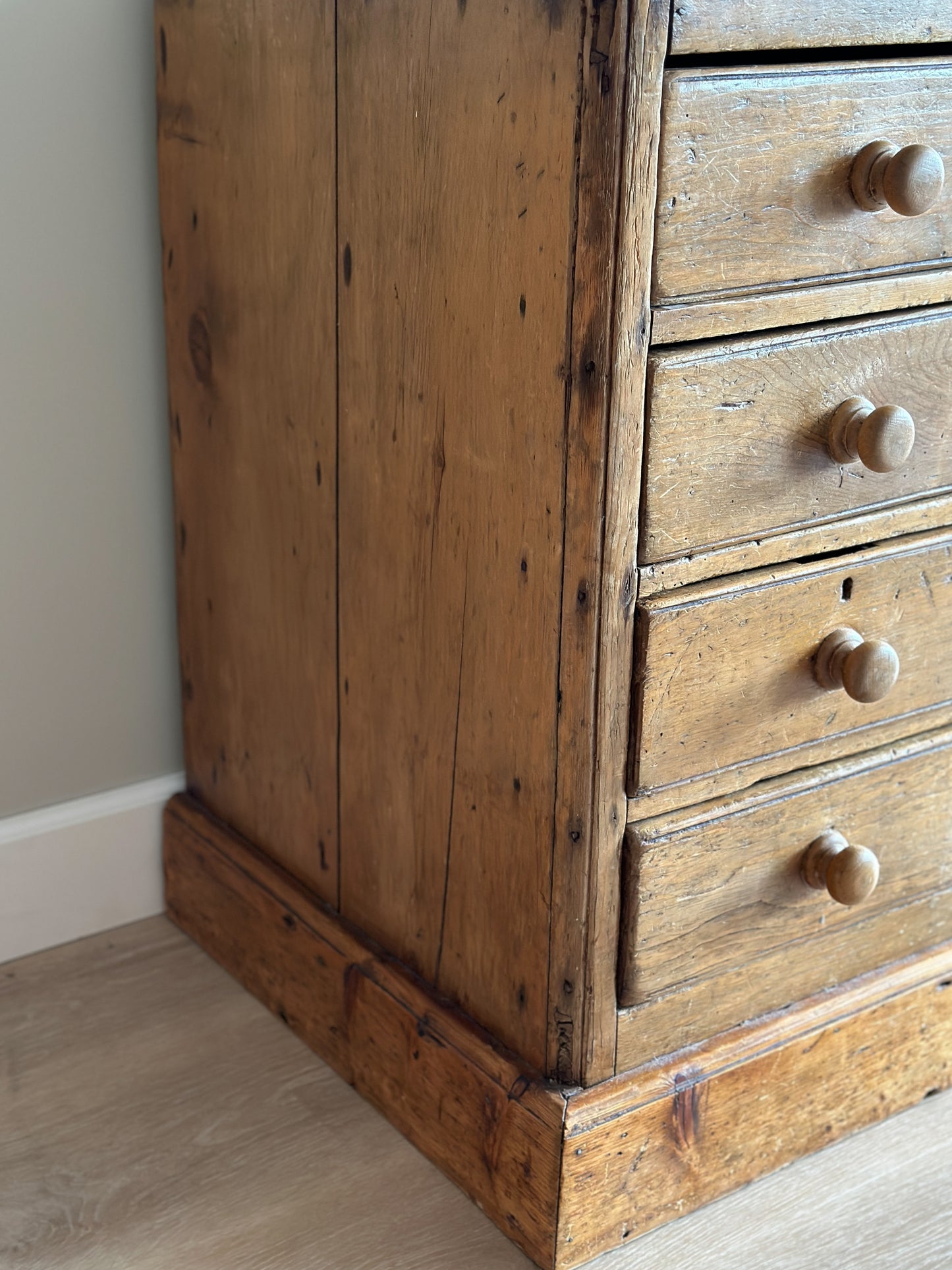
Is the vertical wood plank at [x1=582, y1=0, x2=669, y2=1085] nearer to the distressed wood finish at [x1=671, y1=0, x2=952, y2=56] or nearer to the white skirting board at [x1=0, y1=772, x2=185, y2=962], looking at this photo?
the distressed wood finish at [x1=671, y1=0, x2=952, y2=56]

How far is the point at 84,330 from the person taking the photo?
140 cm

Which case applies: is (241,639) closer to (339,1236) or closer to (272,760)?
(272,760)

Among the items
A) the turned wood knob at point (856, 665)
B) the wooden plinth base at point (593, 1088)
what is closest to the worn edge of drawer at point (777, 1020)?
the wooden plinth base at point (593, 1088)

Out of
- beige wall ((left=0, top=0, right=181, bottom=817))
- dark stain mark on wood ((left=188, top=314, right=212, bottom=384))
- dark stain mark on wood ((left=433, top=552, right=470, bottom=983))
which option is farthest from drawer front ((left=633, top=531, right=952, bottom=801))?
beige wall ((left=0, top=0, right=181, bottom=817))

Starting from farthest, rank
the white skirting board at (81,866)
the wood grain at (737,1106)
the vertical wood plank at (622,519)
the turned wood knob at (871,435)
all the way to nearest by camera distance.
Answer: the white skirting board at (81,866)
the wood grain at (737,1106)
the turned wood knob at (871,435)
the vertical wood plank at (622,519)

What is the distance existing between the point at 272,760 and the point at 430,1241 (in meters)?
0.47

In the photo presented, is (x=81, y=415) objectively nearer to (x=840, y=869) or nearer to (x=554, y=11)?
(x=554, y=11)

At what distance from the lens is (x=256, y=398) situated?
1.30 m

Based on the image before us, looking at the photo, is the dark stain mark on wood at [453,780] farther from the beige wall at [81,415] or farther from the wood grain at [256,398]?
the beige wall at [81,415]

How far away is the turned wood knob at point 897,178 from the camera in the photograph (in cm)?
94

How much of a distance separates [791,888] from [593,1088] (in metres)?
0.23

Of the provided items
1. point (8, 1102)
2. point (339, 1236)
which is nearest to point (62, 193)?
point (8, 1102)

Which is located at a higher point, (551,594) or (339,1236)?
(551,594)

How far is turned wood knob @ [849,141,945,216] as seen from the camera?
0.94 m
